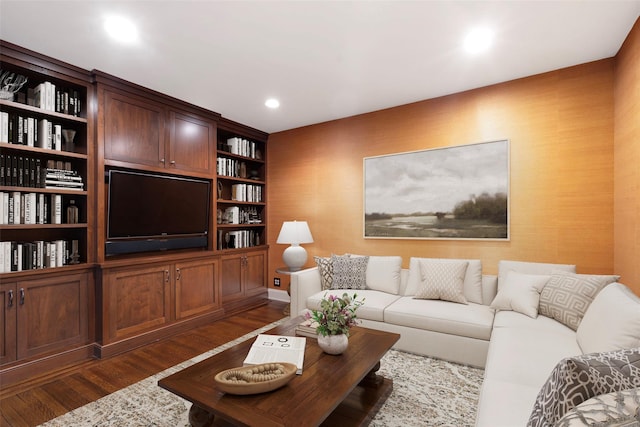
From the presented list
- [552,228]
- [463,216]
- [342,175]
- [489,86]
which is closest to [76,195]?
[342,175]

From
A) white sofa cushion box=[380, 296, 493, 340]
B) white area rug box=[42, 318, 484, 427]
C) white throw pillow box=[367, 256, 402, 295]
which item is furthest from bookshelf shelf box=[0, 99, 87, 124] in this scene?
white sofa cushion box=[380, 296, 493, 340]

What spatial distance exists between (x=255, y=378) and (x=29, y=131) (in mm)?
2731

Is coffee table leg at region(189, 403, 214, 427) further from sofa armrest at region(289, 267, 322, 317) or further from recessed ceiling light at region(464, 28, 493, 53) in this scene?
recessed ceiling light at region(464, 28, 493, 53)

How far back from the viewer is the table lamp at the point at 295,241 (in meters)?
4.11

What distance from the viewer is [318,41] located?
2426 mm

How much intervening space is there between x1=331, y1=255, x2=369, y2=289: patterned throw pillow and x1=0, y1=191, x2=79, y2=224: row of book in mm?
2591

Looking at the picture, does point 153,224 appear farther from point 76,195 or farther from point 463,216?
point 463,216

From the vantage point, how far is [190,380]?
Answer: 1559 mm

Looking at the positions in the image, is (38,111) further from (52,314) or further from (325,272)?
(325,272)

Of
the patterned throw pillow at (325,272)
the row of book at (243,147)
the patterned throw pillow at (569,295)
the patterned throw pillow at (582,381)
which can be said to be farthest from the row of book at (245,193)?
the patterned throw pillow at (582,381)

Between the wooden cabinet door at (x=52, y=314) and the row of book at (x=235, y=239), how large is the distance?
5.46 feet

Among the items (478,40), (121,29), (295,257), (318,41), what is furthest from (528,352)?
(121,29)

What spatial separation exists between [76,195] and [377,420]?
10.3ft

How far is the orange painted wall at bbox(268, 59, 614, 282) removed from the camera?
276 cm
